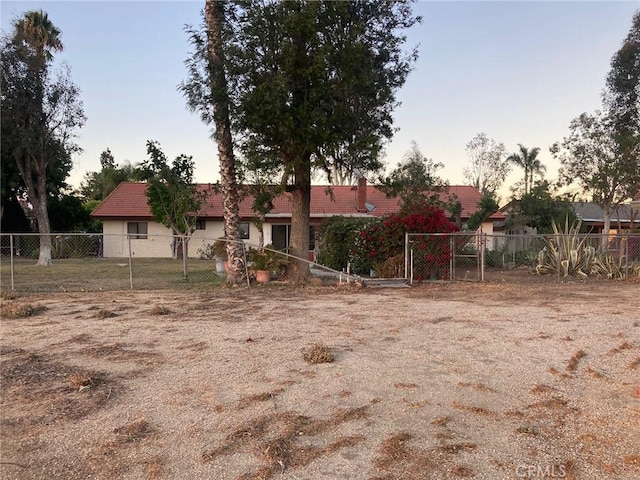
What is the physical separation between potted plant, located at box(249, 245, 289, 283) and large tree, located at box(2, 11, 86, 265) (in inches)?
450

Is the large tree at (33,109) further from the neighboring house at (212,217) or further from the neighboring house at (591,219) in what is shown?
the neighboring house at (591,219)

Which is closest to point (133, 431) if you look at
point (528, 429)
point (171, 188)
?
point (528, 429)

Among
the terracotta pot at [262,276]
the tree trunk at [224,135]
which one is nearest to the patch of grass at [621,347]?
the terracotta pot at [262,276]

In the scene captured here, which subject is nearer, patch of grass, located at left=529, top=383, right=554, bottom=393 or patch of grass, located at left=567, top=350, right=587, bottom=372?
patch of grass, located at left=529, top=383, right=554, bottom=393

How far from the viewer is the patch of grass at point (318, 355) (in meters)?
5.56

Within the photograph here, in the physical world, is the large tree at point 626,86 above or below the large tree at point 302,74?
above

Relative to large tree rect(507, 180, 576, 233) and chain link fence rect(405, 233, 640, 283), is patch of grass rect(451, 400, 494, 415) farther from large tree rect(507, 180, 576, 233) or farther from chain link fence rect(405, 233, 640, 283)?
large tree rect(507, 180, 576, 233)

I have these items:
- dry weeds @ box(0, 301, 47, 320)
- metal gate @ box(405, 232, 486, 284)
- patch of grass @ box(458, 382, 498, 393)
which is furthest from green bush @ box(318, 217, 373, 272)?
patch of grass @ box(458, 382, 498, 393)

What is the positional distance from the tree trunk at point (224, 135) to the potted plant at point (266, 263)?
0.40 metres

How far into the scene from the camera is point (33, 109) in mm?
21016

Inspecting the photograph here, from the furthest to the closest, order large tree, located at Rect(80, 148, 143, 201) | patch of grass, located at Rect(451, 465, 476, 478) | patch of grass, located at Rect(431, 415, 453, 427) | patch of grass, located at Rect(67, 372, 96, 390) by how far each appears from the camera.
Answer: large tree, located at Rect(80, 148, 143, 201) → patch of grass, located at Rect(67, 372, 96, 390) → patch of grass, located at Rect(431, 415, 453, 427) → patch of grass, located at Rect(451, 465, 476, 478)

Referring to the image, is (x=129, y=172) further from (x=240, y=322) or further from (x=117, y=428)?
(x=117, y=428)

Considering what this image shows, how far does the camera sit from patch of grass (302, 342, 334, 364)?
5.56 metres

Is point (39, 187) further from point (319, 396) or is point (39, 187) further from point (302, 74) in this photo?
point (319, 396)
